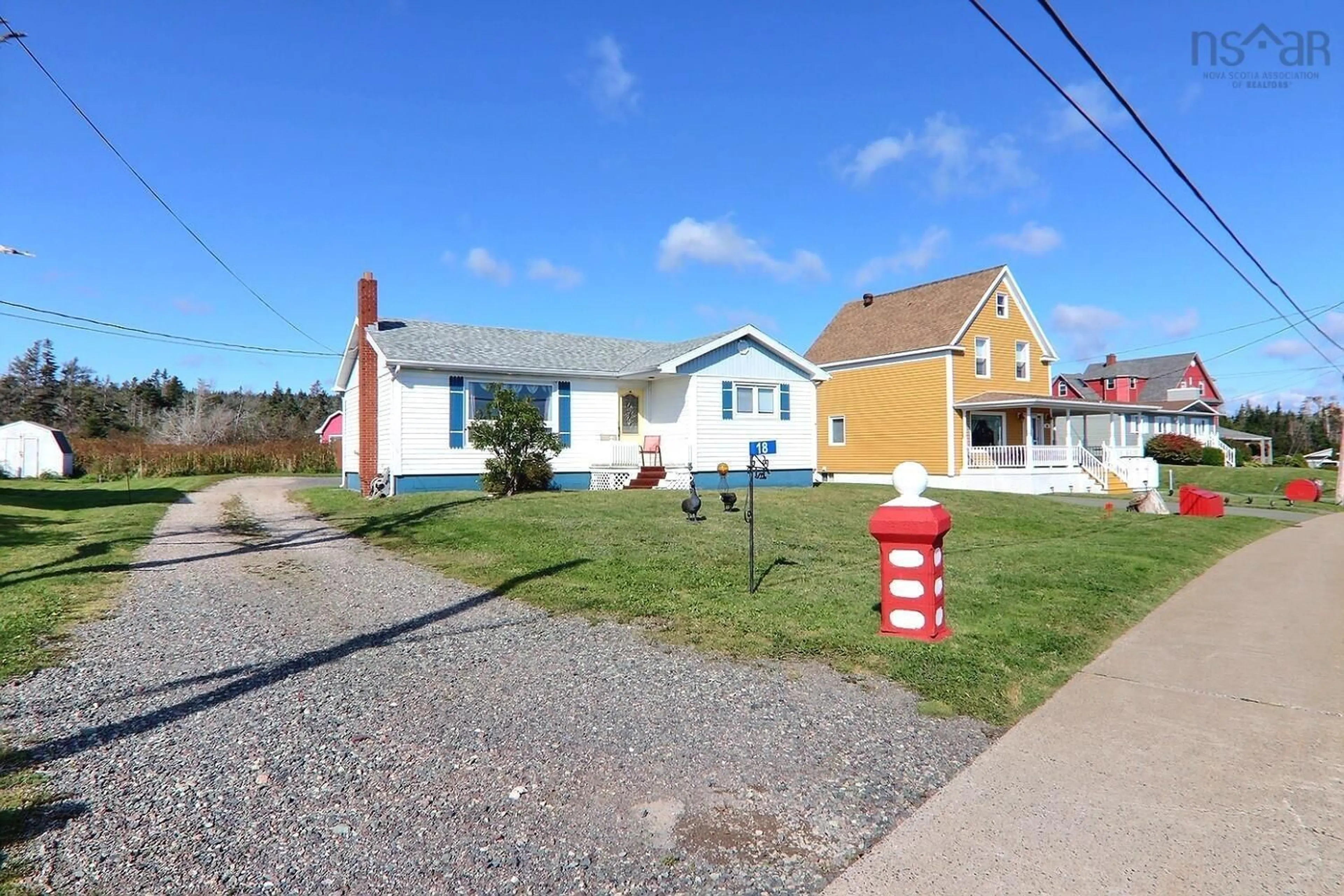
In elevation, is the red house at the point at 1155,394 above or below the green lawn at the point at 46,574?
above

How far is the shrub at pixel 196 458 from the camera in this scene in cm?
3177

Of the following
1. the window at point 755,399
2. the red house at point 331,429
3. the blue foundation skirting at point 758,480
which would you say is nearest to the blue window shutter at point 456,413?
the blue foundation skirting at point 758,480

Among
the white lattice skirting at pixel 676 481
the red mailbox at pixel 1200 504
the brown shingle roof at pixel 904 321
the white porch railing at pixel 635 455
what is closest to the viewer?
the red mailbox at pixel 1200 504

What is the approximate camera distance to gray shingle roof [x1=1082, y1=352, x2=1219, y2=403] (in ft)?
167

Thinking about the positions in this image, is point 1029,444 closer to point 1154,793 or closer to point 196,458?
point 1154,793

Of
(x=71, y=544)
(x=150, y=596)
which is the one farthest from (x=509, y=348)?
(x=150, y=596)

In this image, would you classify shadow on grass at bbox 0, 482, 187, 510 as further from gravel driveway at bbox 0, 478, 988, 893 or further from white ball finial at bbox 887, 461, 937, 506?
white ball finial at bbox 887, 461, 937, 506

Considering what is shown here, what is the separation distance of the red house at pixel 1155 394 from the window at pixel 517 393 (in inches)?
1289

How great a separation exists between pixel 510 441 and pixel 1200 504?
16.6m

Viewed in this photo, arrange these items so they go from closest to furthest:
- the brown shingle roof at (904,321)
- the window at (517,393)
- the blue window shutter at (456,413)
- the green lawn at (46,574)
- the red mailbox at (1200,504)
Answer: the green lawn at (46,574)
the red mailbox at (1200,504)
the blue window shutter at (456,413)
the window at (517,393)
the brown shingle roof at (904,321)

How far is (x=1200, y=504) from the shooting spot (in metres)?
18.4

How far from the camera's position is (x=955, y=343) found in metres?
26.7

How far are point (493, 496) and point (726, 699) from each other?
44.0 feet

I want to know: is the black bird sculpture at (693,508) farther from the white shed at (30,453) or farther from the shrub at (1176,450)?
the shrub at (1176,450)
